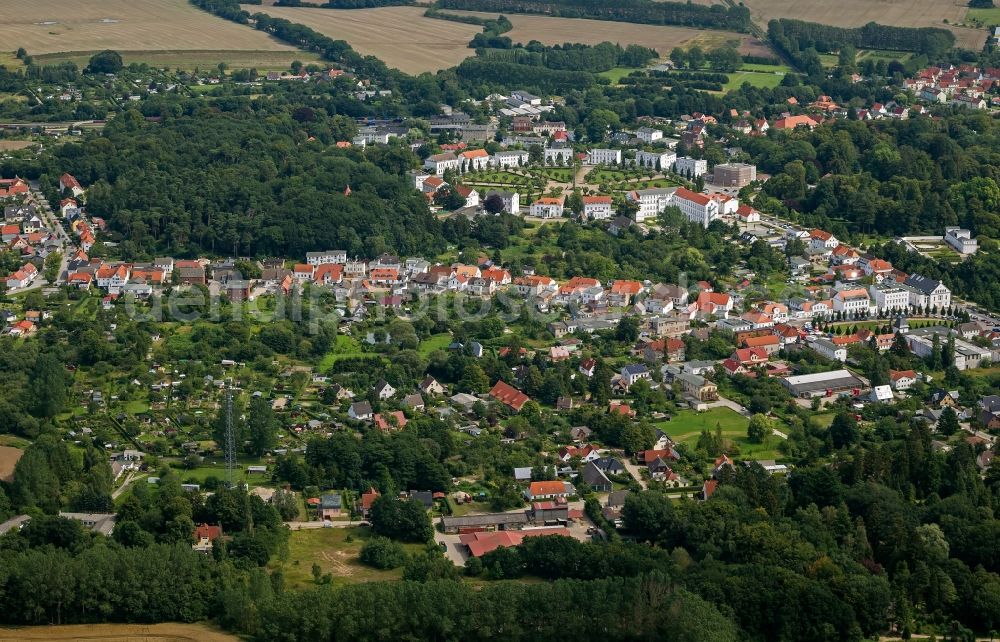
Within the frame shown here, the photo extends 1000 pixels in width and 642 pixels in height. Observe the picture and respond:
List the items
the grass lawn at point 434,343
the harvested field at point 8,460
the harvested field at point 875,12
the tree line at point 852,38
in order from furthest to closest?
the harvested field at point 875,12 → the tree line at point 852,38 → the grass lawn at point 434,343 → the harvested field at point 8,460

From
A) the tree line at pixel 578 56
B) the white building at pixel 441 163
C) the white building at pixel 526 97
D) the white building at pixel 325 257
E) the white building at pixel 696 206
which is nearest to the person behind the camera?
the white building at pixel 325 257

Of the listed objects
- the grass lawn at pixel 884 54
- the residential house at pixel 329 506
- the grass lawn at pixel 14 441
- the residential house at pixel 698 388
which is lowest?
the grass lawn at pixel 14 441

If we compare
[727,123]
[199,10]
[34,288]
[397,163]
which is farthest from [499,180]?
[199,10]

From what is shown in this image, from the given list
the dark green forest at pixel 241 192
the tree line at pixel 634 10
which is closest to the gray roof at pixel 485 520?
the dark green forest at pixel 241 192

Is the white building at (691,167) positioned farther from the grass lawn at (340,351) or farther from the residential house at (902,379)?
the grass lawn at (340,351)

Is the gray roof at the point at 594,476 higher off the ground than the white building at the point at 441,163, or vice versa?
the white building at the point at 441,163

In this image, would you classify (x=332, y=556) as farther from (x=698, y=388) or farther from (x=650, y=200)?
(x=650, y=200)

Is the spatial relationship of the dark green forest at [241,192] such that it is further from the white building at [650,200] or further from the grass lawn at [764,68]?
the grass lawn at [764,68]

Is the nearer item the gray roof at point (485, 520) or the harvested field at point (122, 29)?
the gray roof at point (485, 520)
